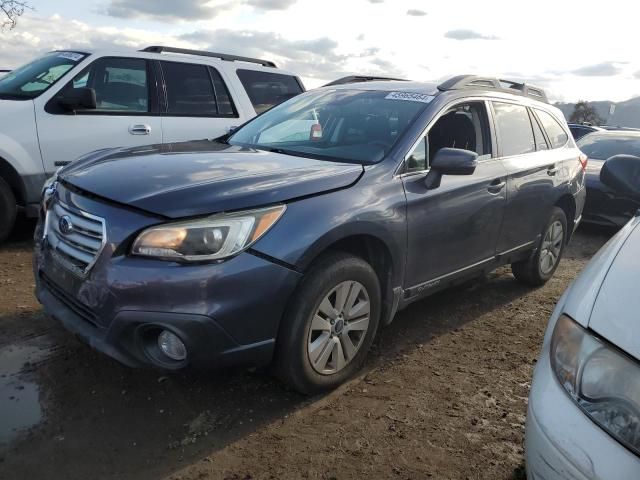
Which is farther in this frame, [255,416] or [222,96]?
[222,96]

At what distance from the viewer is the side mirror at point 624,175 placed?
291 centimetres

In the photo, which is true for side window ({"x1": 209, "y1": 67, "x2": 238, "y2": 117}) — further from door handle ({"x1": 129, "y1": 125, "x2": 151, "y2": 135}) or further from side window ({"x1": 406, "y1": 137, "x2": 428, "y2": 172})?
side window ({"x1": 406, "y1": 137, "x2": 428, "y2": 172})

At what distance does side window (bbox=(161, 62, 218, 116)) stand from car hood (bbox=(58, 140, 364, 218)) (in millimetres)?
2803

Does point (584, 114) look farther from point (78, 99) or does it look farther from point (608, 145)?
point (78, 99)

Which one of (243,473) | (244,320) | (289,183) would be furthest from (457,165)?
(243,473)

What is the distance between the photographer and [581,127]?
13.1 m

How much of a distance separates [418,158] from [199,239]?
1567 millimetres

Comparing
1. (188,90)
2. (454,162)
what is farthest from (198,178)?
(188,90)

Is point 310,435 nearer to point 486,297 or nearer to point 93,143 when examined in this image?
point 486,297

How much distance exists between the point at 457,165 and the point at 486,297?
1.93 meters

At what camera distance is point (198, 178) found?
270 centimetres

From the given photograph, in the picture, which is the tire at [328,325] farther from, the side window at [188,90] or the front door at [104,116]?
the side window at [188,90]

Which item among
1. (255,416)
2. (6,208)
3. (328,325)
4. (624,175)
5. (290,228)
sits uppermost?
(624,175)

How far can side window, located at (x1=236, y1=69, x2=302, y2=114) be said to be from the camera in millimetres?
6648
